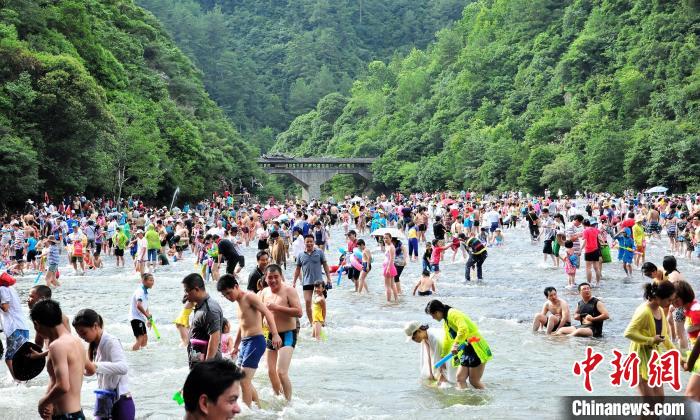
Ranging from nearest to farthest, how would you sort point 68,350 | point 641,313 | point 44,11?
1. point 68,350
2. point 641,313
3. point 44,11

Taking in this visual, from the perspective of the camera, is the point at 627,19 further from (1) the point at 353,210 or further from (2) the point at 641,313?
(2) the point at 641,313

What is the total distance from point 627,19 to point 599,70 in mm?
7687

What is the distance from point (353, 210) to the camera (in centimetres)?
4134

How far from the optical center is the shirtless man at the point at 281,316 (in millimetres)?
8977

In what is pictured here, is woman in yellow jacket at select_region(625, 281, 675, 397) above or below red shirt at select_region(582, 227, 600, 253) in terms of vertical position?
below

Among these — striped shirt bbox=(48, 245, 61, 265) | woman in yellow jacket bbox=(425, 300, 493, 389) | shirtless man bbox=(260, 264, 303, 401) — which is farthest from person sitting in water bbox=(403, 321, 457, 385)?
striped shirt bbox=(48, 245, 61, 265)

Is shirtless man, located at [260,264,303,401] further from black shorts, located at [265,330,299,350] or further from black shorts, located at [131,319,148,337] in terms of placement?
black shorts, located at [131,319,148,337]

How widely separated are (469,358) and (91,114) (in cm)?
3266

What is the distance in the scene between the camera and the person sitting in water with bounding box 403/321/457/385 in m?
10.3

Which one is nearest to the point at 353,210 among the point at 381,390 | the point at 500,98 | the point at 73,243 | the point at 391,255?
the point at 73,243

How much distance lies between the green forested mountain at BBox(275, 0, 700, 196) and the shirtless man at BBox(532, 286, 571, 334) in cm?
4228

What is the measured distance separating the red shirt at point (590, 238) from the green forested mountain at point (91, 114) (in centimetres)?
2334

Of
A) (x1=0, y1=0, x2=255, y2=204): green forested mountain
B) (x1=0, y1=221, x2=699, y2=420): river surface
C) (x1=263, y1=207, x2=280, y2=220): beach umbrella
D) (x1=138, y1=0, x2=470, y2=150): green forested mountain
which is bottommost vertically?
(x1=0, y1=221, x2=699, y2=420): river surface

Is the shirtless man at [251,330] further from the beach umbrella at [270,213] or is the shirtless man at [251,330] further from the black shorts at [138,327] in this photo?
the beach umbrella at [270,213]
